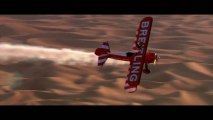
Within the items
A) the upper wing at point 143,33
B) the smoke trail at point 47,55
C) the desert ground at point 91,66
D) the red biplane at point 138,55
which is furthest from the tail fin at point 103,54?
the smoke trail at point 47,55

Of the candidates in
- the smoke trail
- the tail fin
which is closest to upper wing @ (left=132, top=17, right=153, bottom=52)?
the tail fin

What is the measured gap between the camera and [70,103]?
32.2 ft

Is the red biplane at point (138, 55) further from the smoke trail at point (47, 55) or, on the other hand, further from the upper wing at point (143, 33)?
the smoke trail at point (47, 55)

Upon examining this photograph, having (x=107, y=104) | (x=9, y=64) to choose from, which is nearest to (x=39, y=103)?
(x=107, y=104)

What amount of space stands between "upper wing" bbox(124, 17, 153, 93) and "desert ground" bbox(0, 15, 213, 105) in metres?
0.91

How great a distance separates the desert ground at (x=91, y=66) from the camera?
1034cm

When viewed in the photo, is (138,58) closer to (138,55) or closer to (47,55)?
(138,55)

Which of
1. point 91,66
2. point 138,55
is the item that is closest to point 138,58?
point 138,55

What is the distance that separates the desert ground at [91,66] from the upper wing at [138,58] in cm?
91

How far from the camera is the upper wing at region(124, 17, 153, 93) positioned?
927 centimetres

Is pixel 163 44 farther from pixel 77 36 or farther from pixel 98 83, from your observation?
pixel 98 83

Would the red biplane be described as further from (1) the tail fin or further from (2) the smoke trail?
(2) the smoke trail

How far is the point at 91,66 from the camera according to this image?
12.9 metres

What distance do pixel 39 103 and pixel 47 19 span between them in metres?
11.8
